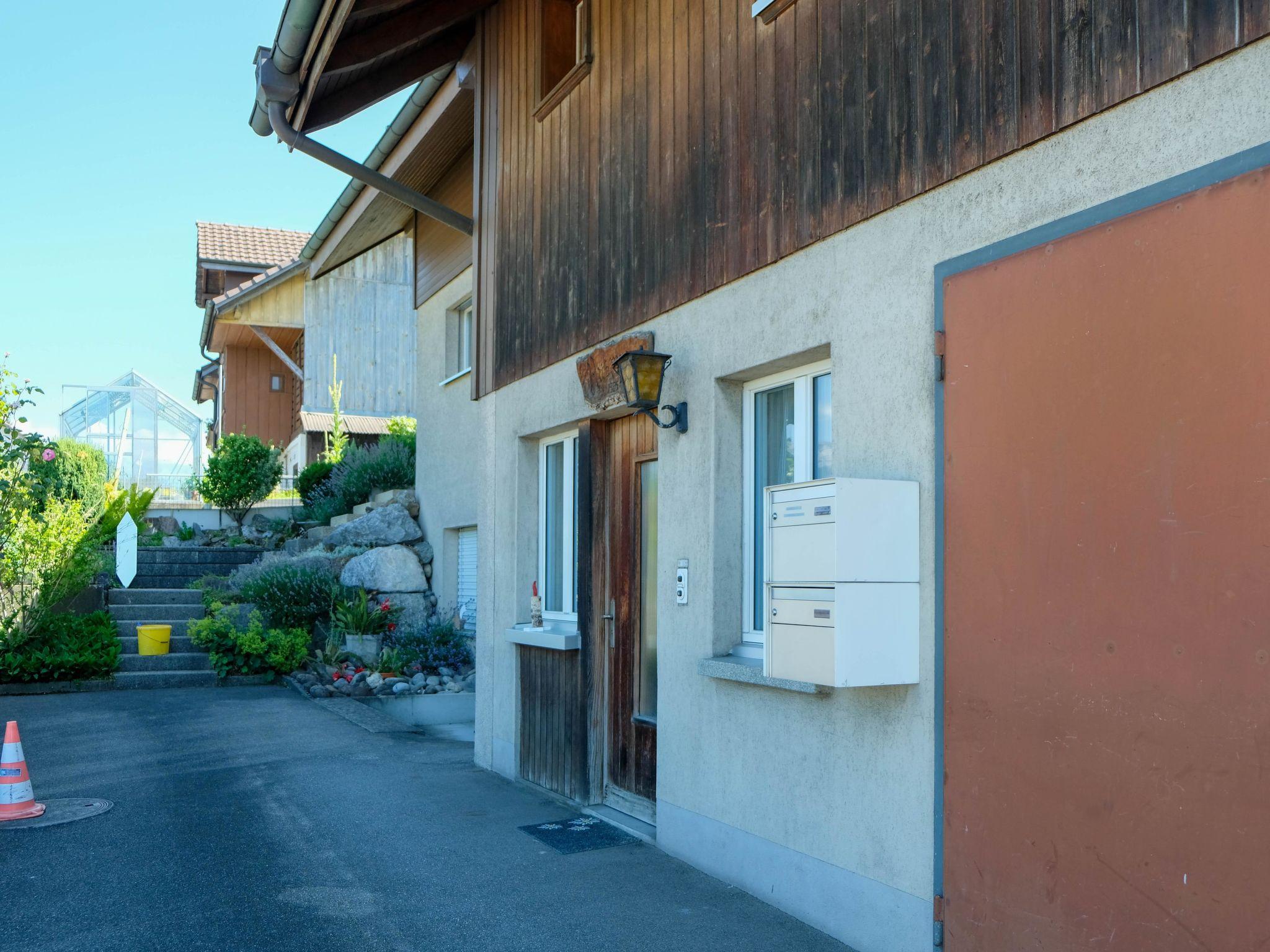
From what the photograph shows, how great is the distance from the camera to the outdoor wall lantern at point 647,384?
20.2 feet

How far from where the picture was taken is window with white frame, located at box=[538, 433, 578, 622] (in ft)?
26.5

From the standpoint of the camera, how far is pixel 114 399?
31.5m

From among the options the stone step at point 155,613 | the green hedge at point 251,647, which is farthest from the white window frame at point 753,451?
the stone step at point 155,613

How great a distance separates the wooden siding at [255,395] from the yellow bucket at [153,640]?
15491 mm

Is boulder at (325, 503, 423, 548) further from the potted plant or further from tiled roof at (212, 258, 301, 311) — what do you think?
tiled roof at (212, 258, 301, 311)

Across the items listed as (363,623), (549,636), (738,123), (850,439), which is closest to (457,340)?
(363,623)

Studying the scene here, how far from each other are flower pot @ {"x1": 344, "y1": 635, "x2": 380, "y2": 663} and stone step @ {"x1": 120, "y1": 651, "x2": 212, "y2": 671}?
165 cm

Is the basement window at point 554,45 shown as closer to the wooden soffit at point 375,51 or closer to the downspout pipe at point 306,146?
the wooden soffit at point 375,51

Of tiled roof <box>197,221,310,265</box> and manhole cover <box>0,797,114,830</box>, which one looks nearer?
manhole cover <box>0,797,114,830</box>

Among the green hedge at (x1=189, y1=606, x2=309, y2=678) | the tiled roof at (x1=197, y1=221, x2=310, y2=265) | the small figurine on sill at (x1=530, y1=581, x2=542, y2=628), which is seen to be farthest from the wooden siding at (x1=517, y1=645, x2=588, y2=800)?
the tiled roof at (x1=197, y1=221, x2=310, y2=265)

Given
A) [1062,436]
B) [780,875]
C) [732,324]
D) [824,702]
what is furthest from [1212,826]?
[732,324]

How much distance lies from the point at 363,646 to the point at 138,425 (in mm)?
21701

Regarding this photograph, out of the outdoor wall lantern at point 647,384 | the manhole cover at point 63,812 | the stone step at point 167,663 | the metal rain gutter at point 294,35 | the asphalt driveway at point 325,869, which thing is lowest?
the asphalt driveway at point 325,869

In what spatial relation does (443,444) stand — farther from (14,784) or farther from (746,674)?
(746,674)
